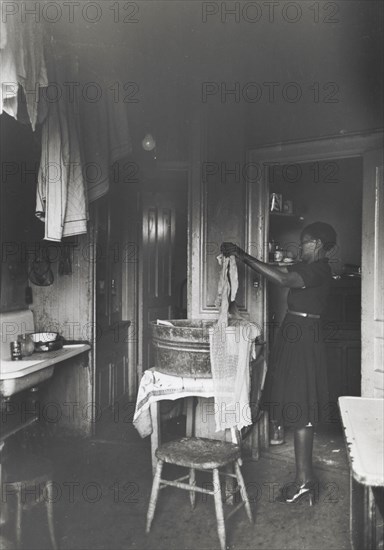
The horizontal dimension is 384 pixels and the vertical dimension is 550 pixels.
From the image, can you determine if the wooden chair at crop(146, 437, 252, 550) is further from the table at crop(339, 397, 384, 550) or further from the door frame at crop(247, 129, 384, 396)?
the door frame at crop(247, 129, 384, 396)

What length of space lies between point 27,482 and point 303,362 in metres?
1.94

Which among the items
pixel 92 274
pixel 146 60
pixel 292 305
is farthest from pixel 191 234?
pixel 146 60

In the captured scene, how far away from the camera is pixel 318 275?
366 centimetres

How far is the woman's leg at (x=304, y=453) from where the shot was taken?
3.65m

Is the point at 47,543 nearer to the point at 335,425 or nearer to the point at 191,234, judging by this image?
the point at 191,234

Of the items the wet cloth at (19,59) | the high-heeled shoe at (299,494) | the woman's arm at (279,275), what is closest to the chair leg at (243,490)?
the high-heeled shoe at (299,494)

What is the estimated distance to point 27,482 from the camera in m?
2.66

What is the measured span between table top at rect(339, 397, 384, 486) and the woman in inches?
47.2

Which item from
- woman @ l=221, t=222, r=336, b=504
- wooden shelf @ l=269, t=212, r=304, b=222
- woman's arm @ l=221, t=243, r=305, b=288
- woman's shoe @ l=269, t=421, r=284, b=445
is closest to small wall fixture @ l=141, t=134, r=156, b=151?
wooden shelf @ l=269, t=212, r=304, b=222

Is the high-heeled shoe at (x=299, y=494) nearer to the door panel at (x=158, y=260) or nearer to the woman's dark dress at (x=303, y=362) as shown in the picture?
the woman's dark dress at (x=303, y=362)

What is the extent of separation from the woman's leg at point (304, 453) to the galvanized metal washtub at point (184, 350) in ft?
2.62

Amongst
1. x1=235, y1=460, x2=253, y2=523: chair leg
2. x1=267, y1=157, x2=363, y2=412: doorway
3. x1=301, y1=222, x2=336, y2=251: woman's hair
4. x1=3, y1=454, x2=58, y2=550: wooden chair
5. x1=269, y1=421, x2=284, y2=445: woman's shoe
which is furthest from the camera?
x1=267, y1=157, x2=363, y2=412: doorway

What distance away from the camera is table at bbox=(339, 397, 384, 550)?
1.68 metres

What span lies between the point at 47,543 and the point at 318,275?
230cm
